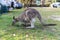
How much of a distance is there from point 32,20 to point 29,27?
0.48m

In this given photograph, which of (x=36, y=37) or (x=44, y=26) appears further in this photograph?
(x=44, y=26)

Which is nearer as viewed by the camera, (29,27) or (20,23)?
(29,27)

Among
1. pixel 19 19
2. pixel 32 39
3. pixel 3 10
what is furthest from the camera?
pixel 3 10

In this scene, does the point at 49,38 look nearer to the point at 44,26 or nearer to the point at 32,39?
the point at 32,39

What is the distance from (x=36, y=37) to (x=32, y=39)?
0.36m

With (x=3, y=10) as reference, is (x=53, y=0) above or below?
below

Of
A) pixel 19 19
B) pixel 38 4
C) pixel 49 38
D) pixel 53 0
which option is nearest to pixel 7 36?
pixel 49 38

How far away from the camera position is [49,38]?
7500mm

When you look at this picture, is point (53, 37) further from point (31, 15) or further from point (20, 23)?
point (20, 23)

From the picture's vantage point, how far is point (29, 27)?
9.48 meters

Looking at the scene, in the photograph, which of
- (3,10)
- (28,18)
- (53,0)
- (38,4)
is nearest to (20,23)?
(28,18)

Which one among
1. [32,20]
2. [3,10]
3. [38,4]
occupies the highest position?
[32,20]

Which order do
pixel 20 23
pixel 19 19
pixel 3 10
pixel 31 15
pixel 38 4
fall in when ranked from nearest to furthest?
1. pixel 31 15
2. pixel 19 19
3. pixel 20 23
4. pixel 3 10
5. pixel 38 4

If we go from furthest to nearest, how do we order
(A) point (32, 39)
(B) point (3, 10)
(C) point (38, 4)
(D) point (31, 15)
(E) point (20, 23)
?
(C) point (38, 4) < (B) point (3, 10) < (E) point (20, 23) < (D) point (31, 15) < (A) point (32, 39)
